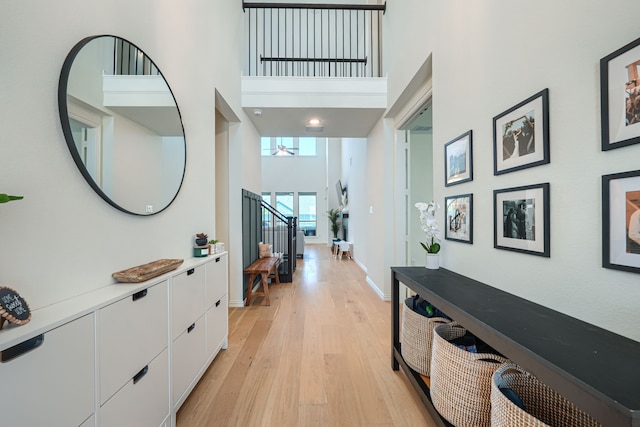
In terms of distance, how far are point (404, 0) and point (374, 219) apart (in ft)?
Answer: 8.85

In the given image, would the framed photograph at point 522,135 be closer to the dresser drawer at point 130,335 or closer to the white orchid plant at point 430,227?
the white orchid plant at point 430,227

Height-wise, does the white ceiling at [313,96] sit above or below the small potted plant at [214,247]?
above

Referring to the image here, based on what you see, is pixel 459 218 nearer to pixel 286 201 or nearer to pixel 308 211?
pixel 308 211

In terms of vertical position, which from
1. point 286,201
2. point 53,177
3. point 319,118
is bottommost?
point 53,177

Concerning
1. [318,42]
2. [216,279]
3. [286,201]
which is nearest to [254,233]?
[216,279]

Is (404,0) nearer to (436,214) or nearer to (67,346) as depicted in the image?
(436,214)

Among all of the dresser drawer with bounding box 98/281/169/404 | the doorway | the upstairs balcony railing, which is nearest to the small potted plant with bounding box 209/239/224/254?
the dresser drawer with bounding box 98/281/169/404

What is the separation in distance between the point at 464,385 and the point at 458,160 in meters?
1.31

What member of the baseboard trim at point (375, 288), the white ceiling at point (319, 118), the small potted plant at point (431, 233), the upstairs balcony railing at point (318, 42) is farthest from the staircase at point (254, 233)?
the small potted plant at point (431, 233)

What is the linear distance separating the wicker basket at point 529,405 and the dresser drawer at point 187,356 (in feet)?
4.85

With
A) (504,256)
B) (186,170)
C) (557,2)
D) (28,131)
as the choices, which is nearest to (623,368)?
(504,256)

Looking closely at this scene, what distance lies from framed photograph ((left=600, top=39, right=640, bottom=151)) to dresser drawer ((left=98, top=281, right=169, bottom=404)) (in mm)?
1832

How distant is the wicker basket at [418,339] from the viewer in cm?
156

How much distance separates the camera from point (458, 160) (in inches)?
68.9
